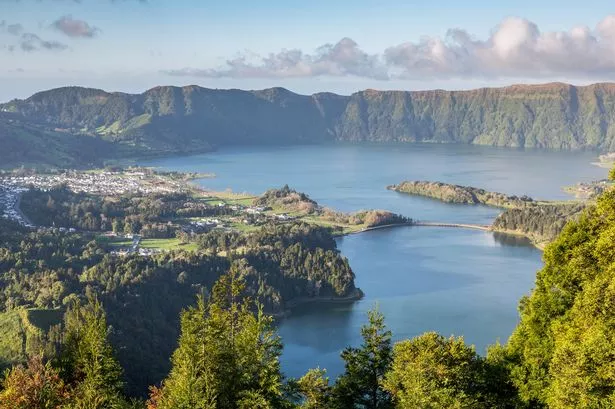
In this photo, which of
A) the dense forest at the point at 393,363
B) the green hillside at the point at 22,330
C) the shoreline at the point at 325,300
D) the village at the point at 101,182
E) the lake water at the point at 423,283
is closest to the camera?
the dense forest at the point at 393,363

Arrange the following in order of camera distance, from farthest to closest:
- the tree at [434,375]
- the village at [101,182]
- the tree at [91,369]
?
the village at [101,182]
the tree at [91,369]
the tree at [434,375]

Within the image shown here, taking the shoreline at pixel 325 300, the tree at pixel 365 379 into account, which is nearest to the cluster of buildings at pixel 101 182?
the shoreline at pixel 325 300

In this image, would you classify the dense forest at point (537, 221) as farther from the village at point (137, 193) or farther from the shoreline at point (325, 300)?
the shoreline at point (325, 300)

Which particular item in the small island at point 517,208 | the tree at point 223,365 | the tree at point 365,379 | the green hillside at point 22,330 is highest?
the tree at point 223,365

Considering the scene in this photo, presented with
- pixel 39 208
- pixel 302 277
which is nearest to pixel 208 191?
pixel 39 208

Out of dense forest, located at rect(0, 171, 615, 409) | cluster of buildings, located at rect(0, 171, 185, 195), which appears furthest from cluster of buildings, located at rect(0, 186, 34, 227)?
dense forest, located at rect(0, 171, 615, 409)

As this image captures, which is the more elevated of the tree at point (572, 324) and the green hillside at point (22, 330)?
the tree at point (572, 324)
